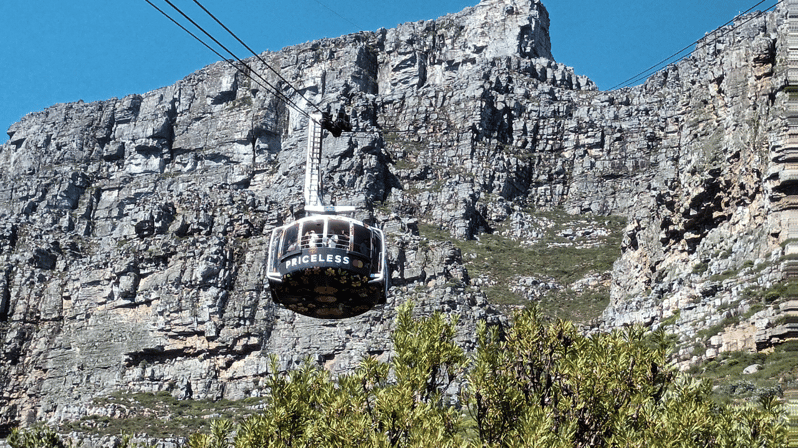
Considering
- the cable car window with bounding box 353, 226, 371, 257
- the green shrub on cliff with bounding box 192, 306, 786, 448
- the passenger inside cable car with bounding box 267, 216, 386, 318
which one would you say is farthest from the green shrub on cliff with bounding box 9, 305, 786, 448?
the cable car window with bounding box 353, 226, 371, 257

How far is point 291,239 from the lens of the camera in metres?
25.2

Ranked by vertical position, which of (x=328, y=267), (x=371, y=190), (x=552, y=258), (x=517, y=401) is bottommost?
(x=517, y=401)

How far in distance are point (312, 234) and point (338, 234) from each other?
0.70 metres

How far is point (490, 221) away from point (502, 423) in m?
103

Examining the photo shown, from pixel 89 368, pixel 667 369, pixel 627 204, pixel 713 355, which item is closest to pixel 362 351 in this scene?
pixel 89 368

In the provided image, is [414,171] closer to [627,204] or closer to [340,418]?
[627,204]

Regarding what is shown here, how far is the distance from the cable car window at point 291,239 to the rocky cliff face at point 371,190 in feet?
128

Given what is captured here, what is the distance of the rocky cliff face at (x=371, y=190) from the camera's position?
71125 millimetres

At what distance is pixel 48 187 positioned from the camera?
14738 centimetres

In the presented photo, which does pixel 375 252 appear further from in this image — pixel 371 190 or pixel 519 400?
pixel 371 190

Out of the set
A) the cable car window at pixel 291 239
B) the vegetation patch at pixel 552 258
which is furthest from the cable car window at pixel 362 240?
the vegetation patch at pixel 552 258

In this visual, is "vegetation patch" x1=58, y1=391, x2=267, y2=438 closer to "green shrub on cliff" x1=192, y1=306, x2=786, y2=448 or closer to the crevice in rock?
the crevice in rock

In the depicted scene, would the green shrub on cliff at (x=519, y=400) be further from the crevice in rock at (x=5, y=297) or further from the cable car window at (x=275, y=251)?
the crevice in rock at (x=5, y=297)

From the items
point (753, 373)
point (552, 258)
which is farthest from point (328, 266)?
point (552, 258)
